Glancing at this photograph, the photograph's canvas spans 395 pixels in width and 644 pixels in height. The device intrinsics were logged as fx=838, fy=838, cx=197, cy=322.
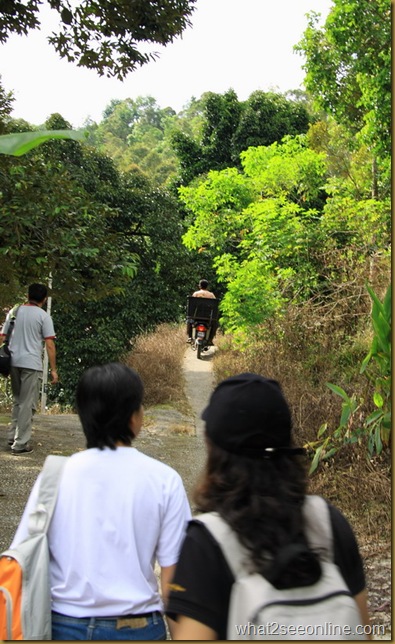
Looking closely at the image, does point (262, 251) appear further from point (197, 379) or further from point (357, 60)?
point (197, 379)

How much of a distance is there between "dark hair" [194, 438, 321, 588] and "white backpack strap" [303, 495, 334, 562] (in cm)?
2

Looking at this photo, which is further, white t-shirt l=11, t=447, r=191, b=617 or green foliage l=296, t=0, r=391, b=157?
green foliage l=296, t=0, r=391, b=157

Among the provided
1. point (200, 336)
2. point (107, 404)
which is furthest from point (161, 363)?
point (107, 404)

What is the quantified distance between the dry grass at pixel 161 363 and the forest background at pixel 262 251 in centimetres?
61

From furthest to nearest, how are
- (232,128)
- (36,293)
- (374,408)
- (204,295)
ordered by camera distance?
(232,128)
(204,295)
(36,293)
(374,408)

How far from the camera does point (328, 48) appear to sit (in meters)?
15.0

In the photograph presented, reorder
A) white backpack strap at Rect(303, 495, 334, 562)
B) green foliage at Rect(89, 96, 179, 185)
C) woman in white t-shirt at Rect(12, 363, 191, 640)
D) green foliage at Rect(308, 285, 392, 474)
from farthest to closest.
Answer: green foliage at Rect(89, 96, 179, 185), green foliage at Rect(308, 285, 392, 474), woman in white t-shirt at Rect(12, 363, 191, 640), white backpack strap at Rect(303, 495, 334, 562)

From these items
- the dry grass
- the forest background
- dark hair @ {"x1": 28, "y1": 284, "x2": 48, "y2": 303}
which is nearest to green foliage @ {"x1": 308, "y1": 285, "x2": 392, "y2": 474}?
the forest background

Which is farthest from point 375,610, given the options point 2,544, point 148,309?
point 148,309

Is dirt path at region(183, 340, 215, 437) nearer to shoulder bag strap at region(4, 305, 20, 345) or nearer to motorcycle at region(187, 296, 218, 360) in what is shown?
motorcycle at region(187, 296, 218, 360)

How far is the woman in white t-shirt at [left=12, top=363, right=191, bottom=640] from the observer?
7.84 ft

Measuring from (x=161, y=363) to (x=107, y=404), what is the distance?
14.1m

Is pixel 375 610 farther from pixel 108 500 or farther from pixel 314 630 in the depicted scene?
pixel 314 630

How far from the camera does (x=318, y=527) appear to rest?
1.86 m
